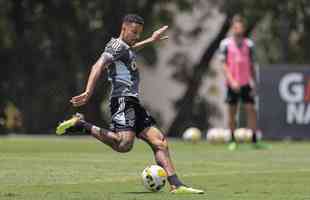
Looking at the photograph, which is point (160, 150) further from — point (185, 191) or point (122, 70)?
point (122, 70)

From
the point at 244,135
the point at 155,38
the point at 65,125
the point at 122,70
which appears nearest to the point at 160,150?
the point at 122,70

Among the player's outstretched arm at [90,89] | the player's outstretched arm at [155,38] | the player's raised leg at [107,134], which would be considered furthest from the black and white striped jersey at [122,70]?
the player's raised leg at [107,134]

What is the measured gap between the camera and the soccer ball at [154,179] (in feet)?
39.0

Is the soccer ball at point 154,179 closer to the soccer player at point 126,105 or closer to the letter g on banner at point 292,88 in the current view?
the soccer player at point 126,105

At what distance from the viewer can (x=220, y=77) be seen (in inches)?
2147

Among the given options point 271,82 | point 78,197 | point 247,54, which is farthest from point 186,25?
point 78,197

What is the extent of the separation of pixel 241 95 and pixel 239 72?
0.47 metres

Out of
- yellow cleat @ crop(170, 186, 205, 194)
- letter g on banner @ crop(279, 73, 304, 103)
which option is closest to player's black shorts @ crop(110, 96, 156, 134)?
yellow cleat @ crop(170, 186, 205, 194)

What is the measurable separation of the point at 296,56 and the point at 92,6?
29.3ft

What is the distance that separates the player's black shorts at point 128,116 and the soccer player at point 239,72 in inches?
395

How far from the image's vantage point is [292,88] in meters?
28.5

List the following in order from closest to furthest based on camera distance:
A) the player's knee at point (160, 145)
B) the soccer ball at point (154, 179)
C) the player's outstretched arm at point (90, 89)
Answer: the soccer ball at point (154, 179)
the player's outstretched arm at point (90, 89)
the player's knee at point (160, 145)

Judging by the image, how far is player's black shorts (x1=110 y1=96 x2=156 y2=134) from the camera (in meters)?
12.5

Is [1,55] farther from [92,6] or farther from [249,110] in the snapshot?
[249,110]
